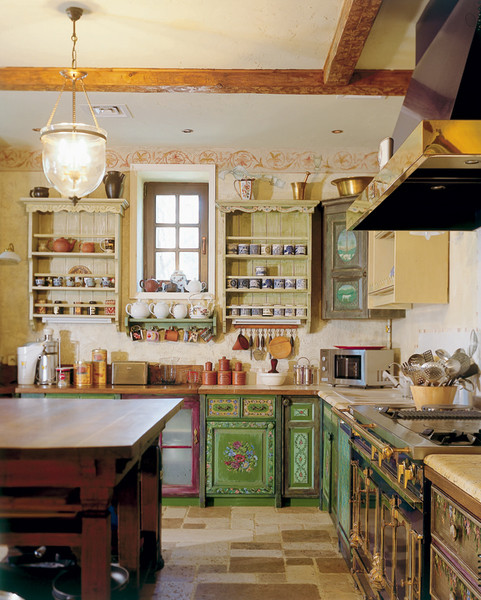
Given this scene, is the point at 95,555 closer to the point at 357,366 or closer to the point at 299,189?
the point at 357,366

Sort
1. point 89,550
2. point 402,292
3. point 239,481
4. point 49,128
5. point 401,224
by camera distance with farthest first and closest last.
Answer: point 239,481, point 402,292, point 401,224, point 49,128, point 89,550

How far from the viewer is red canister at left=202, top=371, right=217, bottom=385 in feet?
16.9

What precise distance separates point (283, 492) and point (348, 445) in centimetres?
156

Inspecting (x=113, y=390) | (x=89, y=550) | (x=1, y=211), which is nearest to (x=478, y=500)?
(x=89, y=550)

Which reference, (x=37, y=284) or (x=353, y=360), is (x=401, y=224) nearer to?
(x=353, y=360)

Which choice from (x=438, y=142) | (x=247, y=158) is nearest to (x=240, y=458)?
(x=247, y=158)

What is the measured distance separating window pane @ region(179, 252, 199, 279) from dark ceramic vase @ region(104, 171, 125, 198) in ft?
2.71

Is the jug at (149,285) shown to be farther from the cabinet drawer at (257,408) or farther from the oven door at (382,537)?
the oven door at (382,537)

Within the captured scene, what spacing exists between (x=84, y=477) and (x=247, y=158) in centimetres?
383

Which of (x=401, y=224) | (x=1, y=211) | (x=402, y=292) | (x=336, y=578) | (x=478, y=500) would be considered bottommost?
(x=336, y=578)

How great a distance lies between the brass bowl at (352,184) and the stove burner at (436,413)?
8.16 feet

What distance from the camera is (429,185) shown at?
2549 millimetres

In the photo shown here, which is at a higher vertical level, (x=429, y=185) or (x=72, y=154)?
(x=72, y=154)

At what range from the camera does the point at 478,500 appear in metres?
1.54
